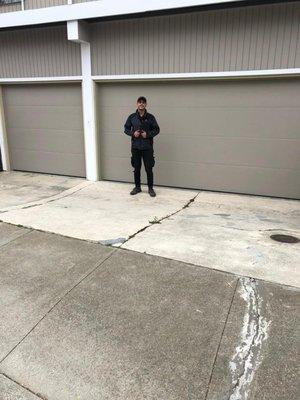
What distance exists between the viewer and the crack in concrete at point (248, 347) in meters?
2.15

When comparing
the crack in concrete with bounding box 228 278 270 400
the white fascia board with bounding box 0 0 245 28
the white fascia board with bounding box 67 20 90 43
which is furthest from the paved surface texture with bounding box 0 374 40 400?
the white fascia board with bounding box 67 20 90 43

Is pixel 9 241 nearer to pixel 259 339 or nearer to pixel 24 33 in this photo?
pixel 259 339

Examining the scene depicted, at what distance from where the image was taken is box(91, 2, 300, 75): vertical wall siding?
557 centimetres

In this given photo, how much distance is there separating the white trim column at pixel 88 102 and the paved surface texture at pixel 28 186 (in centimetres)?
50

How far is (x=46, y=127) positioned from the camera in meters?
8.03

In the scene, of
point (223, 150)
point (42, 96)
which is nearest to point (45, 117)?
point (42, 96)

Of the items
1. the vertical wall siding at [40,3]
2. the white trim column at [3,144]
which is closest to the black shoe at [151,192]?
the vertical wall siding at [40,3]

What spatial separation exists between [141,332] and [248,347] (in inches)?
31.9

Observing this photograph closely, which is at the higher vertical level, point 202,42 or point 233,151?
point 202,42

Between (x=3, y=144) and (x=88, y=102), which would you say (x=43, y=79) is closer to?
(x=88, y=102)

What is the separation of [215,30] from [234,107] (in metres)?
1.37

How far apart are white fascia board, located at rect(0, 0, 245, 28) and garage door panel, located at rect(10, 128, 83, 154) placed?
2.30 meters

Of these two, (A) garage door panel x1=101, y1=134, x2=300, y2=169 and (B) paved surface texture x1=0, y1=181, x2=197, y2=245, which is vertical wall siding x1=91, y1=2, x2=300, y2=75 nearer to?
(A) garage door panel x1=101, y1=134, x2=300, y2=169

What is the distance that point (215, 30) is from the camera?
593cm
